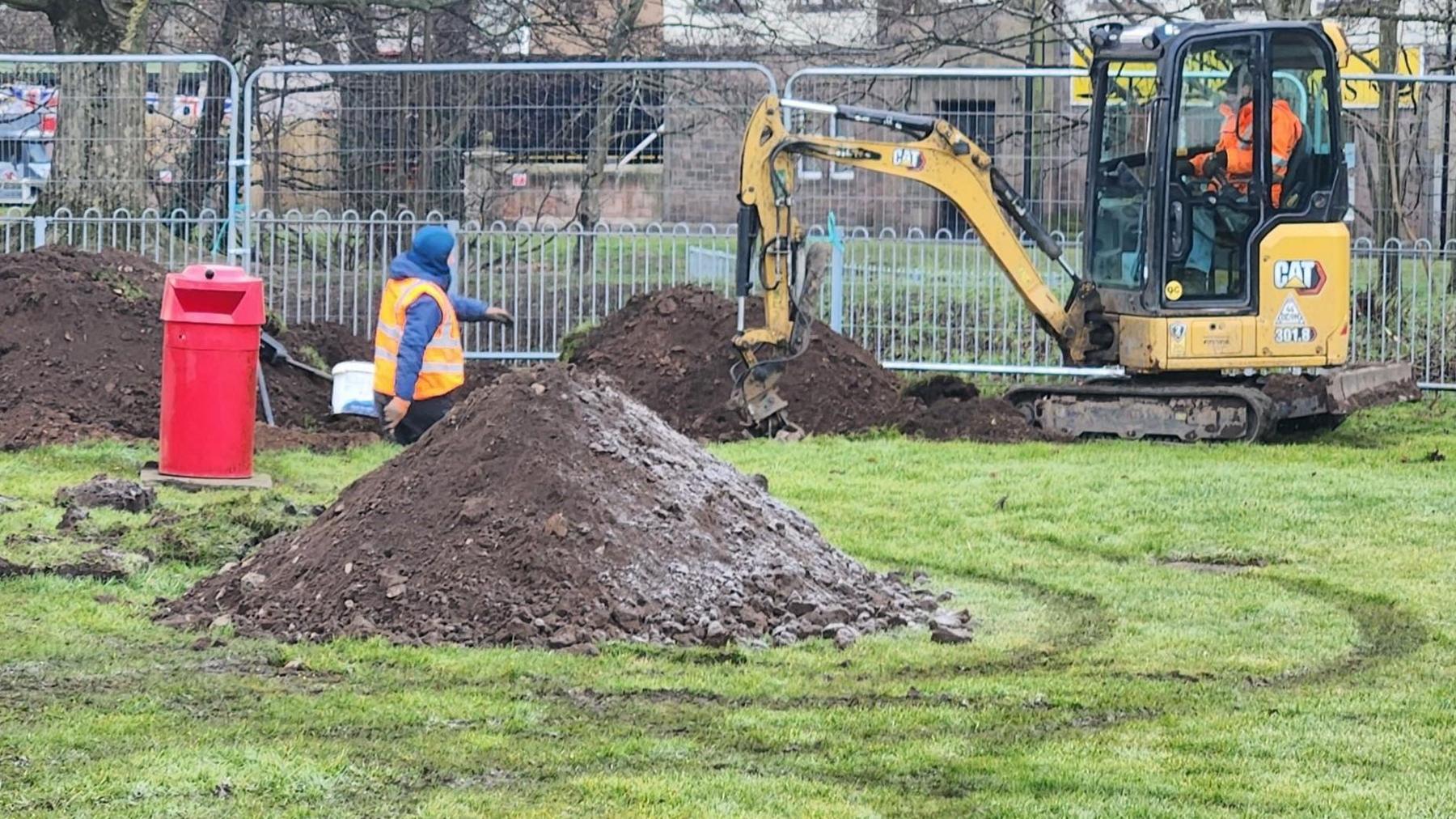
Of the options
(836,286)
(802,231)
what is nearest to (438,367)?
(802,231)

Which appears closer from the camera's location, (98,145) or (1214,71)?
(1214,71)

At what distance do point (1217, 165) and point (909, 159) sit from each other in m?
2.32

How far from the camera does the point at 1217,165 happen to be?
15.4 meters

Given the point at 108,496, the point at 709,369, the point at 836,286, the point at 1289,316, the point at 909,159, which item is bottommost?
the point at 108,496

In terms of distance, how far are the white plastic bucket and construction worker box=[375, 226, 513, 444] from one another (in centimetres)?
257

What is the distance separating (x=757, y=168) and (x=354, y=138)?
5.16m

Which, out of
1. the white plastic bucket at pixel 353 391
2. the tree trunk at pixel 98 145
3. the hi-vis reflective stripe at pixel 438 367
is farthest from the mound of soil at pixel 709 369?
the tree trunk at pixel 98 145

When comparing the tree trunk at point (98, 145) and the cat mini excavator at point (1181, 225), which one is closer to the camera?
the cat mini excavator at point (1181, 225)

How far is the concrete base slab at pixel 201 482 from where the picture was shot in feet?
42.4

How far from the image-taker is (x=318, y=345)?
17.6 meters

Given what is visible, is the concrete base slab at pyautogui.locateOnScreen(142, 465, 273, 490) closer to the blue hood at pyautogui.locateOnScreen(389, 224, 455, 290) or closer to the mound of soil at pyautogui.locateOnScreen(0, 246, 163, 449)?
the blue hood at pyautogui.locateOnScreen(389, 224, 455, 290)

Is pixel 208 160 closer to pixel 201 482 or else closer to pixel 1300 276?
pixel 201 482

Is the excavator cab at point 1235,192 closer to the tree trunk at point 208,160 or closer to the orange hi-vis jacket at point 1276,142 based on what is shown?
the orange hi-vis jacket at point 1276,142

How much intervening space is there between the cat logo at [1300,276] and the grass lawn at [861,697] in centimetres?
351
